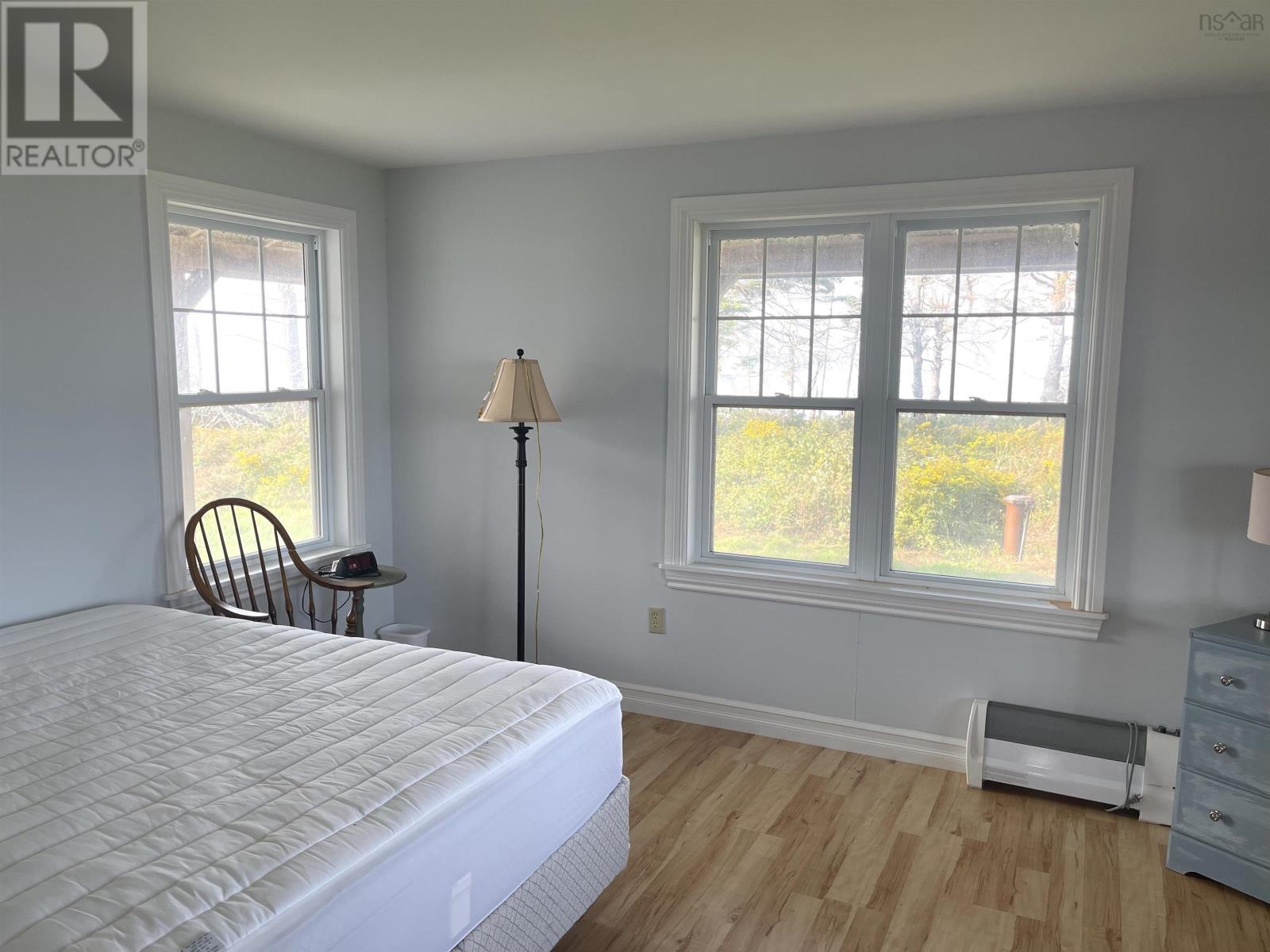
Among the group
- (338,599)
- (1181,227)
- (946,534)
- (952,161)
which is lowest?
(338,599)

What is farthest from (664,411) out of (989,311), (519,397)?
(989,311)

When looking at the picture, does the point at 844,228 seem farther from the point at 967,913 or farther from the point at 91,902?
the point at 91,902

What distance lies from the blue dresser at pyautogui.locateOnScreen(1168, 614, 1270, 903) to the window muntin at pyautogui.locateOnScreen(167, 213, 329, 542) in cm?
345

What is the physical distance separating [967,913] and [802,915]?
1.51ft

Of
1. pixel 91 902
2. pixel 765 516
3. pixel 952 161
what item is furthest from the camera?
pixel 765 516

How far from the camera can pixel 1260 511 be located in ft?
8.57

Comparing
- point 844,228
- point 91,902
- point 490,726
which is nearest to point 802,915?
point 490,726

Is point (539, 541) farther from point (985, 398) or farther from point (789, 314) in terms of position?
point (985, 398)

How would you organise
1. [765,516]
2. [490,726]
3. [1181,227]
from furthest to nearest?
[765,516] < [1181,227] < [490,726]

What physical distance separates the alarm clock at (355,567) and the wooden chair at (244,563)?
0.23 ft

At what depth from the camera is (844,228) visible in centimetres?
346

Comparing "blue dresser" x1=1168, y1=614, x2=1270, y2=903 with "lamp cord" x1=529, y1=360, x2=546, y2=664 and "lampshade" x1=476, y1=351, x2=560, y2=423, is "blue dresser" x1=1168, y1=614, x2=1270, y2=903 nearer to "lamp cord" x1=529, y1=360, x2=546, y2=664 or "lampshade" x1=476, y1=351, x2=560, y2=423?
"lampshade" x1=476, y1=351, x2=560, y2=423

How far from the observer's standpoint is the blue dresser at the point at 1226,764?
253cm

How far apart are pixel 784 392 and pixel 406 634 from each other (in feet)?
6.68
